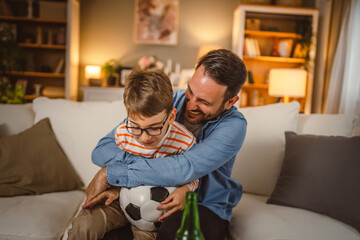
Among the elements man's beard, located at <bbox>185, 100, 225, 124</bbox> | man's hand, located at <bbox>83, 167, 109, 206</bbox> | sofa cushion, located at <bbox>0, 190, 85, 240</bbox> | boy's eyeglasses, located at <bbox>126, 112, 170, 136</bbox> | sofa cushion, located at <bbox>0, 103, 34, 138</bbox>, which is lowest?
sofa cushion, located at <bbox>0, 190, 85, 240</bbox>

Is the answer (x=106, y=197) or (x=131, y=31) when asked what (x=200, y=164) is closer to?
(x=106, y=197)

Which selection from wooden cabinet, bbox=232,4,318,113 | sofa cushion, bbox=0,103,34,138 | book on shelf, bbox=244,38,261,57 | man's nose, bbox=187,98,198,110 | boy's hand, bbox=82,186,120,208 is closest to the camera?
boy's hand, bbox=82,186,120,208

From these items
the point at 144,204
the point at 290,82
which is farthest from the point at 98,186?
the point at 290,82

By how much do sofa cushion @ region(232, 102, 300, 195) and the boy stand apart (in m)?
0.64

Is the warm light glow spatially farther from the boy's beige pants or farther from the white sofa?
the boy's beige pants

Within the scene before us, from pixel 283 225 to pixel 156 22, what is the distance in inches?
167

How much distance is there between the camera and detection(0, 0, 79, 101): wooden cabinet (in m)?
4.54

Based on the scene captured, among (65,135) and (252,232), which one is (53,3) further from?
(252,232)

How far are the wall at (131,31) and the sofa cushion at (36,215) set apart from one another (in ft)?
12.1

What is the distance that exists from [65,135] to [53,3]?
3.55 m

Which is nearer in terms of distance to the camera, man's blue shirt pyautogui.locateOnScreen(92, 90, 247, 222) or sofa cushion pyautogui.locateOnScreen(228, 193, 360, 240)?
man's blue shirt pyautogui.locateOnScreen(92, 90, 247, 222)

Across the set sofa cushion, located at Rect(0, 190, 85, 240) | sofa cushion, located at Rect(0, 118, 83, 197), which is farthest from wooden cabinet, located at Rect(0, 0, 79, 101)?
sofa cushion, located at Rect(0, 190, 85, 240)

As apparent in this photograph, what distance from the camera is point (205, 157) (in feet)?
3.70

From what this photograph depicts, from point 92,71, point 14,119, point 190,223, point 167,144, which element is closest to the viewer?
point 190,223
